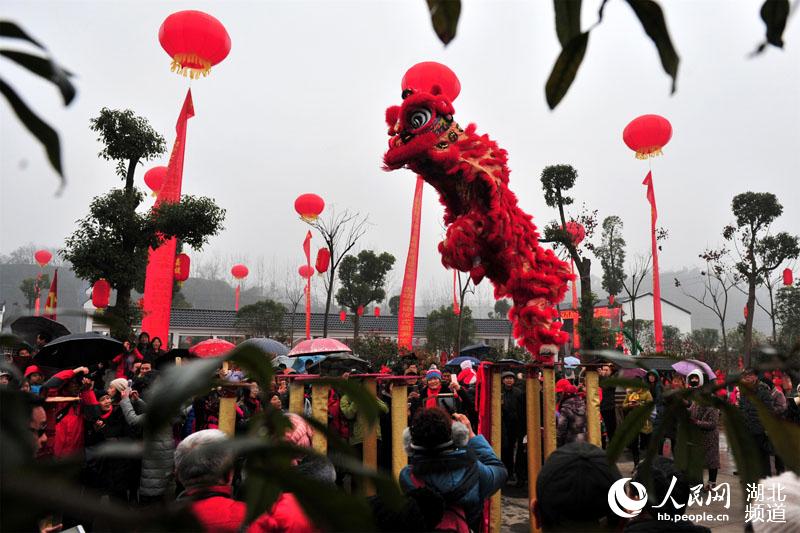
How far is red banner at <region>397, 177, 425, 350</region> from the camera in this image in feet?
36.6

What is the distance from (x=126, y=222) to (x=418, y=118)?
17.2 ft

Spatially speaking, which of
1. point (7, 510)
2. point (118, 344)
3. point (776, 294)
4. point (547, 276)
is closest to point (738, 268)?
point (776, 294)

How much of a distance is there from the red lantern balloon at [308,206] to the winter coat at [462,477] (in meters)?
11.3

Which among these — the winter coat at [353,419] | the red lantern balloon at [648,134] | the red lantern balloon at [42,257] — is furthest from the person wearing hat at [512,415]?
the red lantern balloon at [42,257]

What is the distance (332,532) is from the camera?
38 cm

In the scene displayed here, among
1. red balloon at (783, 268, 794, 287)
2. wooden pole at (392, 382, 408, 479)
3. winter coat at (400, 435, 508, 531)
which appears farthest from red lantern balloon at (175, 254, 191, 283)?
red balloon at (783, 268, 794, 287)

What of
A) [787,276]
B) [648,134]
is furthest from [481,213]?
[787,276]

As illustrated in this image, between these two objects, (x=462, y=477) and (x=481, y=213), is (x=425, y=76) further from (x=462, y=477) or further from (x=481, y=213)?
(x=462, y=477)

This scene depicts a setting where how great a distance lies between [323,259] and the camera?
51.1 ft

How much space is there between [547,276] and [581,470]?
12.1ft

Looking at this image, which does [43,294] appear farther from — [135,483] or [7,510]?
[7,510]

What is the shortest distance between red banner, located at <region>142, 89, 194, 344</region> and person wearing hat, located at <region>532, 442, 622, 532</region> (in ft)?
26.8

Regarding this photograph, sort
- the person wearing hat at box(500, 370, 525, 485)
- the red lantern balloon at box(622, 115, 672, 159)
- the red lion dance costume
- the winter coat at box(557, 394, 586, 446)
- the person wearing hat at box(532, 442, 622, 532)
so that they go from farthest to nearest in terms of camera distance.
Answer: the red lantern balloon at box(622, 115, 672, 159) → the person wearing hat at box(500, 370, 525, 485) → the winter coat at box(557, 394, 586, 446) → the red lion dance costume → the person wearing hat at box(532, 442, 622, 532)

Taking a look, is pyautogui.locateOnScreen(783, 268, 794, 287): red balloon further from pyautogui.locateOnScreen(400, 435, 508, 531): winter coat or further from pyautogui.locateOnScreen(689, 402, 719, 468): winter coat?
pyautogui.locateOnScreen(400, 435, 508, 531): winter coat
